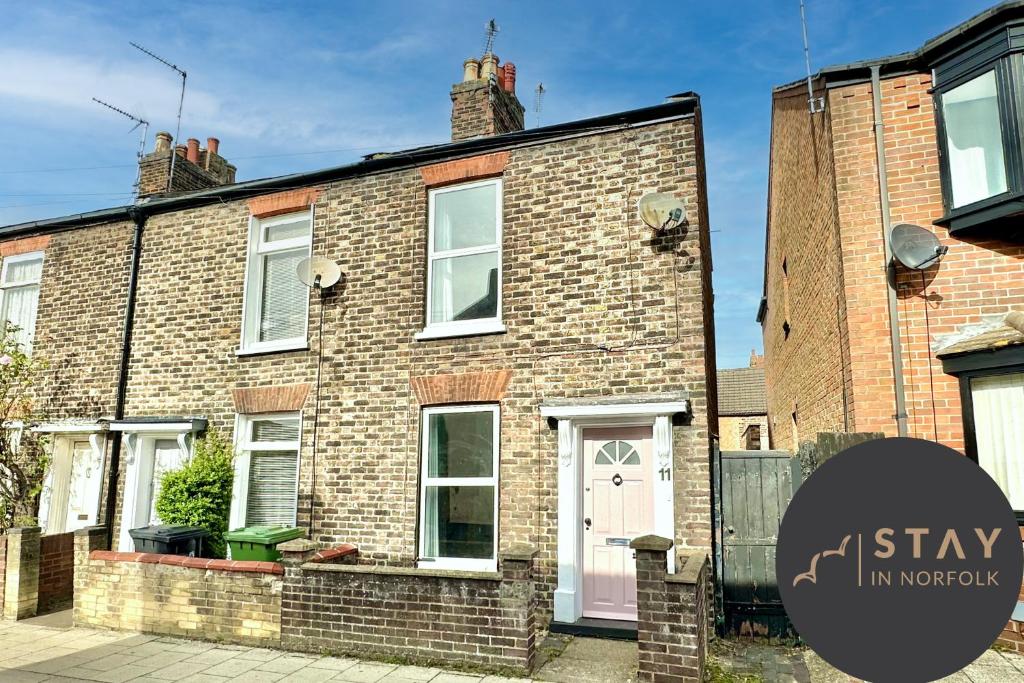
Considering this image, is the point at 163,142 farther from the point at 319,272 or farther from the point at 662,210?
the point at 662,210

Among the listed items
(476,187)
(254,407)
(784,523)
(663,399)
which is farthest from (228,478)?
(784,523)

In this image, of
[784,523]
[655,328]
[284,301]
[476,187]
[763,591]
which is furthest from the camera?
[284,301]

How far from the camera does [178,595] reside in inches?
285

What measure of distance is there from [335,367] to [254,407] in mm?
1381

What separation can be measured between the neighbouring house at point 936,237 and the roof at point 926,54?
13mm

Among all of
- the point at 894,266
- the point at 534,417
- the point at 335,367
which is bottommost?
the point at 534,417

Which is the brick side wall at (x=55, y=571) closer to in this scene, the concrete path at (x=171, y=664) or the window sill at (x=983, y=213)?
the concrete path at (x=171, y=664)

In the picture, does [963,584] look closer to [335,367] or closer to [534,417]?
[534,417]

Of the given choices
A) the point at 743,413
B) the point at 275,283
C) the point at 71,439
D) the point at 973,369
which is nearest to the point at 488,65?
the point at 275,283

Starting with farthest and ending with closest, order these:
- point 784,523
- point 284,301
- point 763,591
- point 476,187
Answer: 1. point 284,301
2. point 476,187
3. point 763,591
4. point 784,523

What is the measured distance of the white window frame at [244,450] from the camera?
9.07 m

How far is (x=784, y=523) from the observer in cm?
247

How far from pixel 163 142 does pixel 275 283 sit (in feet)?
14.1

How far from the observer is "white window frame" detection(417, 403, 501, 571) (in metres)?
7.78
